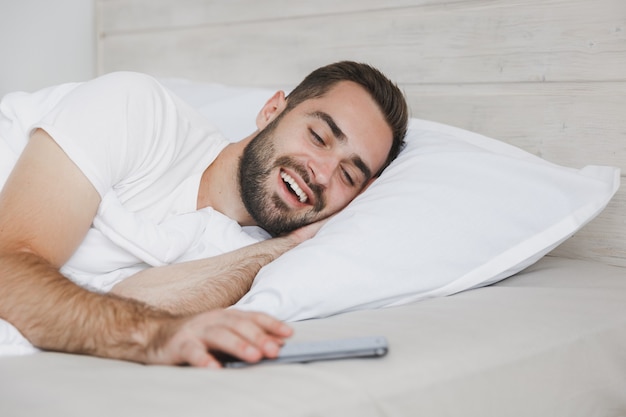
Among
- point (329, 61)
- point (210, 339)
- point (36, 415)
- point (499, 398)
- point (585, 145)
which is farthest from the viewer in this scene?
point (329, 61)

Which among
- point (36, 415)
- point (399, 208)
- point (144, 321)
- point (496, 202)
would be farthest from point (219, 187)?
point (36, 415)

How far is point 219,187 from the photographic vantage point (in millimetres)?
1647

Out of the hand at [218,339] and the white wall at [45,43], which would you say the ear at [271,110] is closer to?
the hand at [218,339]

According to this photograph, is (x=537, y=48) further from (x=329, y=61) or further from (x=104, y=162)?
(x=104, y=162)

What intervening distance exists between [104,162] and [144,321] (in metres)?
0.43

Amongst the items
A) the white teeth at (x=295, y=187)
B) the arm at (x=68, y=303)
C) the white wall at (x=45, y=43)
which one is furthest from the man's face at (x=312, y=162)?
the white wall at (x=45, y=43)

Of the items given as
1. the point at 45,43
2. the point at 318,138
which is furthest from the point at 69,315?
the point at 45,43

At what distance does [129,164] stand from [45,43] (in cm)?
165

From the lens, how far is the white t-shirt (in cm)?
135

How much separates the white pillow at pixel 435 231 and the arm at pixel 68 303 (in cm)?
22

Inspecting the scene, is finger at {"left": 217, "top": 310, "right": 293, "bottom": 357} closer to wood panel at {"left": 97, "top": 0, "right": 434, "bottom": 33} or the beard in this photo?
the beard

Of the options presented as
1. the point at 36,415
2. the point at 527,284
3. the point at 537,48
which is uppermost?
the point at 537,48

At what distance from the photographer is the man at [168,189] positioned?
100cm

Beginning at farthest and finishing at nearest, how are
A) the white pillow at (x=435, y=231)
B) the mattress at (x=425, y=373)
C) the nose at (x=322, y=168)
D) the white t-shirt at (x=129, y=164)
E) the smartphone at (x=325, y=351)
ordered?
the nose at (x=322, y=168), the white t-shirt at (x=129, y=164), the white pillow at (x=435, y=231), the smartphone at (x=325, y=351), the mattress at (x=425, y=373)
